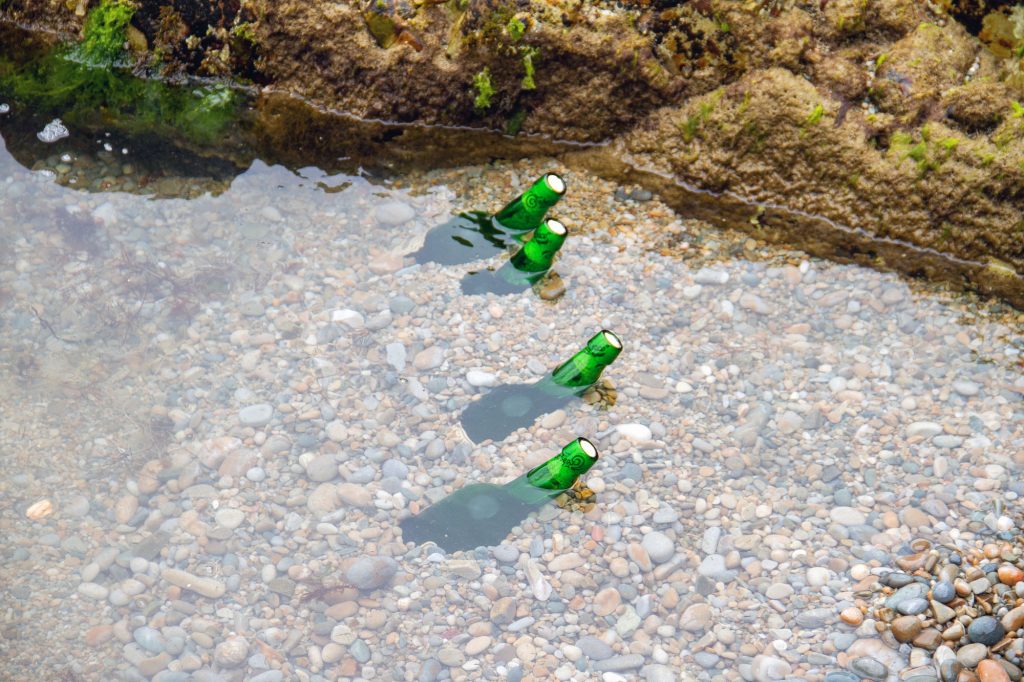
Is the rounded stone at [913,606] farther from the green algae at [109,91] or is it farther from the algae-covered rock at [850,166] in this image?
the green algae at [109,91]

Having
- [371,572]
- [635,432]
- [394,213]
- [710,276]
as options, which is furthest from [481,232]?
[371,572]

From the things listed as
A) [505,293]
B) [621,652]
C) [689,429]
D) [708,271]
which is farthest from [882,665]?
[505,293]

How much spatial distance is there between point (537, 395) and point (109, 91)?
10.5 feet

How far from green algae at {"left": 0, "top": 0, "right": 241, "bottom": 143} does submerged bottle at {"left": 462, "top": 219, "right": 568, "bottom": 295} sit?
1.85 m

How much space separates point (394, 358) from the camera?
4016mm

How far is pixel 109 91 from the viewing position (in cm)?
486

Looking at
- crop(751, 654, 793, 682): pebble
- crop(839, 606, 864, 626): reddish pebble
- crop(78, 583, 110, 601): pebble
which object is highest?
crop(839, 606, 864, 626): reddish pebble

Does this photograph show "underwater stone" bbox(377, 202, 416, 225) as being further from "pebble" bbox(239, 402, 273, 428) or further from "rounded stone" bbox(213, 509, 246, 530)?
"rounded stone" bbox(213, 509, 246, 530)

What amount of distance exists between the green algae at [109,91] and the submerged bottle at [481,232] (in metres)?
1.52

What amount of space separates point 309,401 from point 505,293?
1152 millimetres

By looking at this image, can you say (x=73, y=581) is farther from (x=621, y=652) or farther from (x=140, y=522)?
(x=621, y=652)

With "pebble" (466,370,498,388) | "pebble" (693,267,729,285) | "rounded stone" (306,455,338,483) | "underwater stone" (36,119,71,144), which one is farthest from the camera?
"underwater stone" (36,119,71,144)

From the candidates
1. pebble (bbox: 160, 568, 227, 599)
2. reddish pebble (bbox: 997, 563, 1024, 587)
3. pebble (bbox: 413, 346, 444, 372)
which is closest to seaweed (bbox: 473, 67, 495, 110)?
pebble (bbox: 413, 346, 444, 372)

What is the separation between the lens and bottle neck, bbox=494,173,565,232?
165 inches
